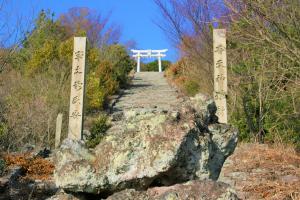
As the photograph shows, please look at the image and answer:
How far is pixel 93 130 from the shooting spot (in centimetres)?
1109

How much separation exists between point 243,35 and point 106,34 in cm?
2278

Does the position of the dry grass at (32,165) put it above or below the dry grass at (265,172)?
below

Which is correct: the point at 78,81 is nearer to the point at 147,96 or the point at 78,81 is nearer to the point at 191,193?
the point at 191,193

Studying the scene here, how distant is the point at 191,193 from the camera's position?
2.65 m

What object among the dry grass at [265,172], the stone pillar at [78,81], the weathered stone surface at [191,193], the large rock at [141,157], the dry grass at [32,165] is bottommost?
the dry grass at [32,165]

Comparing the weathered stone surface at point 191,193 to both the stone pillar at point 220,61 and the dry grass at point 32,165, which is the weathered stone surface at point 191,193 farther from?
the stone pillar at point 220,61

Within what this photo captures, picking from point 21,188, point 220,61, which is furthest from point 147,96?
point 21,188

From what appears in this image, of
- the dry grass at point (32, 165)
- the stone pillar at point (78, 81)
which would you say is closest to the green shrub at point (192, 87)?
the stone pillar at point (78, 81)

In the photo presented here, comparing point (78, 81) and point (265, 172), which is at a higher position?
point (78, 81)

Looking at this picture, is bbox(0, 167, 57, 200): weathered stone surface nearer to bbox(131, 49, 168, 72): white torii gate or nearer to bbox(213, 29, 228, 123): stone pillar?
bbox(213, 29, 228, 123): stone pillar

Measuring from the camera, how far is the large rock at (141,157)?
2873mm

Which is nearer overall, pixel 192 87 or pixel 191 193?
pixel 191 193

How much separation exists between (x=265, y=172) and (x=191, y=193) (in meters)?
4.59

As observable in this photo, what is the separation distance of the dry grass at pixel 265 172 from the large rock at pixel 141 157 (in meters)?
2.41
